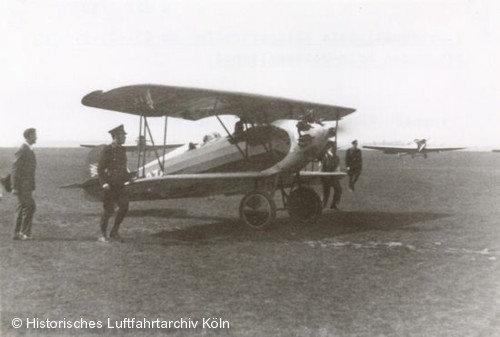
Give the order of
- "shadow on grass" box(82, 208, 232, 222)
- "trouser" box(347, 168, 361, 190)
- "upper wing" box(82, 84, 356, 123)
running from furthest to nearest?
"trouser" box(347, 168, 361, 190)
"shadow on grass" box(82, 208, 232, 222)
"upper wing" box(82, 84, 356, 123)

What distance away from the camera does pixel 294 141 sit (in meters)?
8.95

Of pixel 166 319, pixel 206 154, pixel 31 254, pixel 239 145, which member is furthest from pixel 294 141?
pixel 166 319

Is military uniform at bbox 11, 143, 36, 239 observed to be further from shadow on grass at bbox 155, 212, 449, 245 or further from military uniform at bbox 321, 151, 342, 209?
military uniform at bbox 321, 151, 342, 209

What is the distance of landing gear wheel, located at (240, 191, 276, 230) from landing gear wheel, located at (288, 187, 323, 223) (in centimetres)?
126

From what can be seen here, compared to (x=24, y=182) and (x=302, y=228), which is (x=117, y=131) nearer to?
(x=24, y=182)

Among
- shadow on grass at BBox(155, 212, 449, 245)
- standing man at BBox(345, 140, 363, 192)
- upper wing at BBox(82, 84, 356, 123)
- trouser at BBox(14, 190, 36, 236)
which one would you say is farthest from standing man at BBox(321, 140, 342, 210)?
trouser at BBox(14, 190, 36, 236)

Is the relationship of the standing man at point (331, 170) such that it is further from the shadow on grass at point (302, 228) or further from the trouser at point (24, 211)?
the trouser at point (24, 211)

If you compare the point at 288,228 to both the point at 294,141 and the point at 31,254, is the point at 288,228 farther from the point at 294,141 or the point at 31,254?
the point at 31,254

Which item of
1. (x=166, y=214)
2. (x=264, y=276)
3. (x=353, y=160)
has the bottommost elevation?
(x=166, y=214)

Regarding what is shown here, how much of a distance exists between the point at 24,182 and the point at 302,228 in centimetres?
456

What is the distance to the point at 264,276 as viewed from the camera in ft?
18.5

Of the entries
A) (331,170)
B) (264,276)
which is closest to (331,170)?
(331,170)

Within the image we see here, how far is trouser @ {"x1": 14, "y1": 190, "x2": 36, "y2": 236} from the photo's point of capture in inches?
295

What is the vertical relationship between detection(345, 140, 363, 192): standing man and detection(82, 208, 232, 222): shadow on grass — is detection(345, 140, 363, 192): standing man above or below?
above
